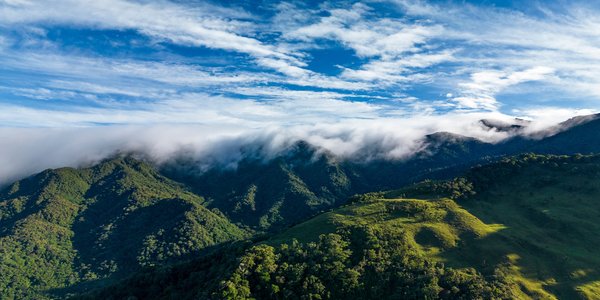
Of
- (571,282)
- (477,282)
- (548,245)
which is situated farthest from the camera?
(548,245)

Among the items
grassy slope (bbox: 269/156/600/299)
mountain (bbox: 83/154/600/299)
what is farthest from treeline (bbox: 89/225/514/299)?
grassy slope (bbox: 269/156/600/299)

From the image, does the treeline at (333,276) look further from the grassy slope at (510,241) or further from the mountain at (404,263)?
the grassy slope at (510,241)

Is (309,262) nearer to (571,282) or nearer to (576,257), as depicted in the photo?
(571,282)

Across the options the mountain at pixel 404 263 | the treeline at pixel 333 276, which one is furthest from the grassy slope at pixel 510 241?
the treeline at pixel 333 276

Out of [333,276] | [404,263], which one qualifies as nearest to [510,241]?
[404,263]

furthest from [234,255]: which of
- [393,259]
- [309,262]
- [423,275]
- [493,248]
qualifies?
[493,248]

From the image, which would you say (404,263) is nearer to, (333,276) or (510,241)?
(333,276)

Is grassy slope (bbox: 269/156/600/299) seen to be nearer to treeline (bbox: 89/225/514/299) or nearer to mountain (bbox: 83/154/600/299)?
mountain (bbox: 83/154/600/299)

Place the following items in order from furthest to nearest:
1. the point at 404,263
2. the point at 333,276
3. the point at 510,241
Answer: the point at 510,241, the point at 404,263, the point at 333,276
